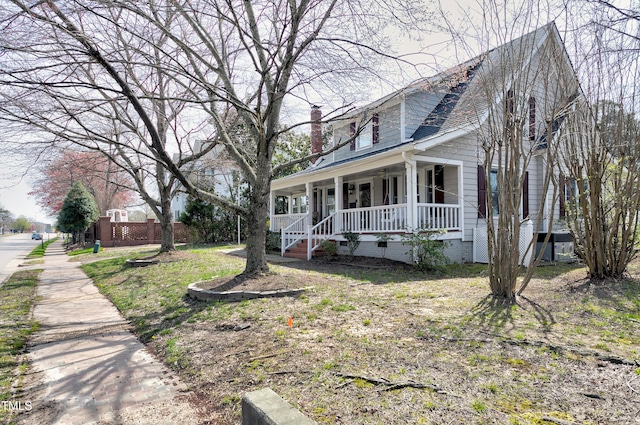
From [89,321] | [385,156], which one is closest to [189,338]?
[89,321]

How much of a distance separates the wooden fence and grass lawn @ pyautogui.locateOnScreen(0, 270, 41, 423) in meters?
14.1

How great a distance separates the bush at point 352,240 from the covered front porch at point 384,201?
0.21 m

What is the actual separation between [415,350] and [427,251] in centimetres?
583

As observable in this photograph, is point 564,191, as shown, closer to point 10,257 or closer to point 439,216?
point 439,216

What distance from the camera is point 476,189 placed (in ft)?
39.3

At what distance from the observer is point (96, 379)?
12.2 feet

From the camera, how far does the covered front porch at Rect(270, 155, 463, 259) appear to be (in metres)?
10.9

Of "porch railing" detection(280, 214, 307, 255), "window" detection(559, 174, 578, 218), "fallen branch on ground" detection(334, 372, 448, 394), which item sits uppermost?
"window" detection(559, 174, 578, 218)

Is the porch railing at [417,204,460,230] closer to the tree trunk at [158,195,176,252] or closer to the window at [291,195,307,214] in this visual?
the tree trunk at [158,195,176,252]

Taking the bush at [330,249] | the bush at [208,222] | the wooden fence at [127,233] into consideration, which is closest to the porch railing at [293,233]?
the bush at [330,249]

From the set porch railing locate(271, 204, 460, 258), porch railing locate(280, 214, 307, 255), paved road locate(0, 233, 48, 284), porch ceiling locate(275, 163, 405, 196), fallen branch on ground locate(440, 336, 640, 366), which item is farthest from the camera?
porch railing locate(280, 214, 307, 255)

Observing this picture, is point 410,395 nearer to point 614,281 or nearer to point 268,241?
point 614,281

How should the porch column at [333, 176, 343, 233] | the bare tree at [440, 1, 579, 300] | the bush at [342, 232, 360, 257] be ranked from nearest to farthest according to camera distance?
the bare tree at [440, 1, 579, 300] < the bush at [342, 232, 360, 257] < the porch column at [333, 176, 343, 233]

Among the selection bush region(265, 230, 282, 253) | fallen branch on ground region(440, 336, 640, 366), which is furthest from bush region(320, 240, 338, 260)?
fallen branch on ground region(440, 336, 640, 366)
